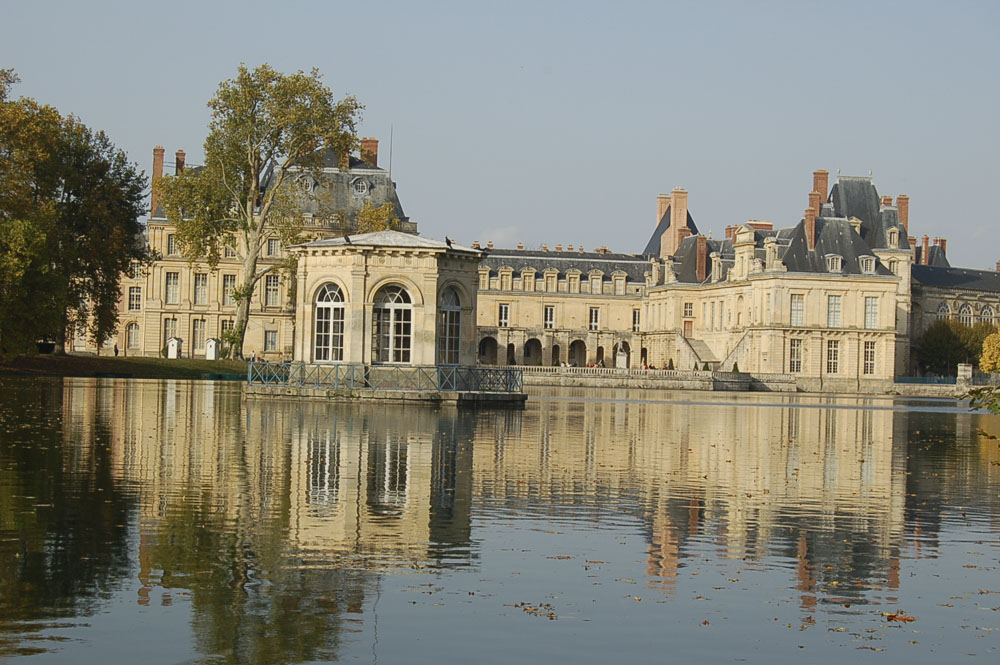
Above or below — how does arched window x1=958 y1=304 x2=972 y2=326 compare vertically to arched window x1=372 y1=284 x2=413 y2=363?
above

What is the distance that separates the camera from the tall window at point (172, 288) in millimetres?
84062

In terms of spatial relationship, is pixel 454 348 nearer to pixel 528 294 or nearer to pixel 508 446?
pixel 508 446

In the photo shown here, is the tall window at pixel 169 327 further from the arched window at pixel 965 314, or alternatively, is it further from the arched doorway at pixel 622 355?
the arched window at pixel 965 314

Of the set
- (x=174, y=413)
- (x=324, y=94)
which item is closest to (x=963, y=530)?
(x=174, y=413)

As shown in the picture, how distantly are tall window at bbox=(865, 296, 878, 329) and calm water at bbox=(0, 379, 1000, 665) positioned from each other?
2535 inches

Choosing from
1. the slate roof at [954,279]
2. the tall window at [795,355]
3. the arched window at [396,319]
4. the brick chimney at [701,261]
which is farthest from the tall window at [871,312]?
the arched window at [396,319]

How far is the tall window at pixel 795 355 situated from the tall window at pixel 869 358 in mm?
4220

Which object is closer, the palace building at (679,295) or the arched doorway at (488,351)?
the palace building at (679,295)

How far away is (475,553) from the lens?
11047 mm

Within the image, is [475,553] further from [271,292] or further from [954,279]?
[954,279]

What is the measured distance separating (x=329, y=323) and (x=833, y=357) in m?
53.5

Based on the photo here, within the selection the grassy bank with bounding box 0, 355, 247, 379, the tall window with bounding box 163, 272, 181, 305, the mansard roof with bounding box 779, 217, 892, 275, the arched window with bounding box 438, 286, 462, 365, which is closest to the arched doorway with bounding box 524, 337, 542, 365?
the mansard roof with bounding box 779, 217, 892, 275

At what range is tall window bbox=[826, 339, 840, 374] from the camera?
276ft

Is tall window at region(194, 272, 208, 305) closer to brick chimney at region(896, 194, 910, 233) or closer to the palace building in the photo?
the palace building
